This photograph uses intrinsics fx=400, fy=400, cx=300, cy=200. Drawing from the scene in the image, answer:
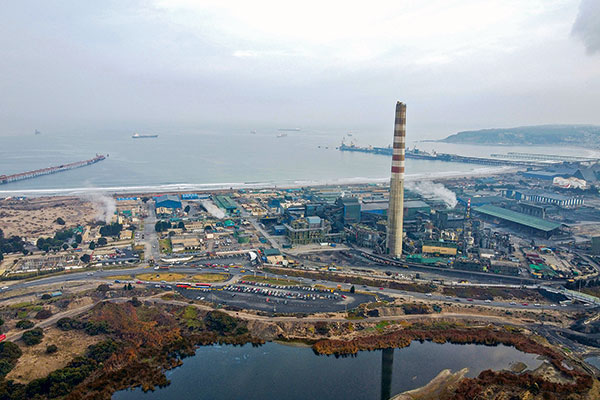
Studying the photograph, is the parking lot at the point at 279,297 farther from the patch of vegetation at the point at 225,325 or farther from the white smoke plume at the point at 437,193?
the white smoke plume at the point at 437,193

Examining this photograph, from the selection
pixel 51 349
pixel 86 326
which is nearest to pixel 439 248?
pixel 86 326

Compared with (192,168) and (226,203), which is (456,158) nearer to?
(192,168)

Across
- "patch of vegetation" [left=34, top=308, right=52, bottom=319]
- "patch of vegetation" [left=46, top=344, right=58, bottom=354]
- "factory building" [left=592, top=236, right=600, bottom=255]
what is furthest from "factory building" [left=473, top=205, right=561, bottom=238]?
"patch of vegetation" [left=34, top=308, right=52, bottom=319]

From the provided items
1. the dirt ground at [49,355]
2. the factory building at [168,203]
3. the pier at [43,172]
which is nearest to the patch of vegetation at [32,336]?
the dirt ground at [49,355]

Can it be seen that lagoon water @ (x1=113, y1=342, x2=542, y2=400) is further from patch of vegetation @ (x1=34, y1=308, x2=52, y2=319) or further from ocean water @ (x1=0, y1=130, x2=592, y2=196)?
ocean water @ (x1=0, y1=130, x2=592, y2=196)

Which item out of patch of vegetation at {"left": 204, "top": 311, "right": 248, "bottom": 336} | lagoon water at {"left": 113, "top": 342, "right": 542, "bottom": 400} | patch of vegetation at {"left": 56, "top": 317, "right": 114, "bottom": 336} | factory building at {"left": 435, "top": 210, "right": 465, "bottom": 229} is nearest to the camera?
lagoon water at {"left": 113, "top": 342, "right": 542, "bottom": 400}

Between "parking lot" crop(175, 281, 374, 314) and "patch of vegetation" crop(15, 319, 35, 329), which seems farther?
"parking lot" crop(175, 281, 374, 314)
